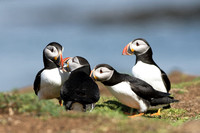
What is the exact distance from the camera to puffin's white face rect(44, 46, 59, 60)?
7758mm

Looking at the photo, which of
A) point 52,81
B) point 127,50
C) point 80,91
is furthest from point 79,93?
point 127,50

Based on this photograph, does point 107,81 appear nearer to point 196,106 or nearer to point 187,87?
point 196,106

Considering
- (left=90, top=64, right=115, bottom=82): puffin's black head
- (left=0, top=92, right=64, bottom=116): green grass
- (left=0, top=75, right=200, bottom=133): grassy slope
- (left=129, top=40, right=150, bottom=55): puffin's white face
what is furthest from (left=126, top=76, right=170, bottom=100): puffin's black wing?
(left=0, top=92, right=64, bottom=116): green grass

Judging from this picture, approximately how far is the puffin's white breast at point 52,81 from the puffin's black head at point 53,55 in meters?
0.16

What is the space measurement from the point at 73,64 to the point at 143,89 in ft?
6.12

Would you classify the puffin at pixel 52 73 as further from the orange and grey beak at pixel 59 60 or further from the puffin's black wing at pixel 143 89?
the puffin's black wing at pixel 143 89

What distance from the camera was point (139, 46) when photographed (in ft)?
26.4

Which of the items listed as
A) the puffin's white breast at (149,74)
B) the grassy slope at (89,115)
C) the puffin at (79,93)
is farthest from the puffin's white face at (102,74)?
the grassy slope at (89,115)

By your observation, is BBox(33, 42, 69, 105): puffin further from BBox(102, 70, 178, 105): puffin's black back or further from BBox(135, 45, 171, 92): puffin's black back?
BBox(135, 45, 171, 92): puffin's black back

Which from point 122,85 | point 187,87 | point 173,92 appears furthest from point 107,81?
point 187,87

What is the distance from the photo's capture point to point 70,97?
6613 mm

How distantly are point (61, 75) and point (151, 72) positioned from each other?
7.55 ft

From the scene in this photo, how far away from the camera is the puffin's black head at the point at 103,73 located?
705 cm

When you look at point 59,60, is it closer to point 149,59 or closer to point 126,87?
point 126,87
